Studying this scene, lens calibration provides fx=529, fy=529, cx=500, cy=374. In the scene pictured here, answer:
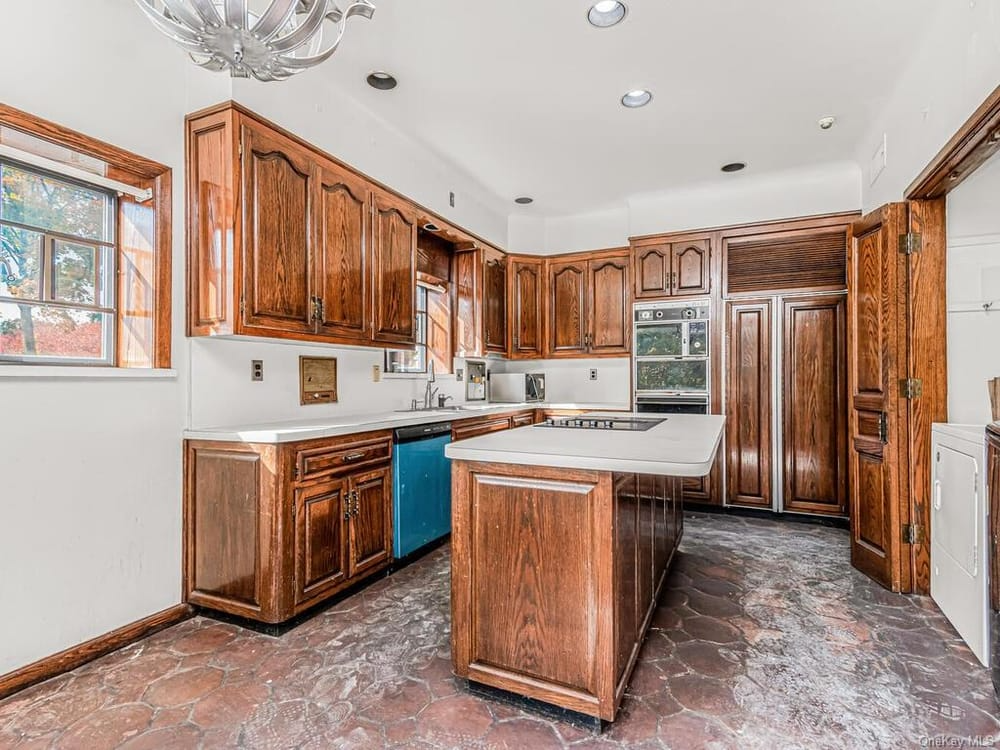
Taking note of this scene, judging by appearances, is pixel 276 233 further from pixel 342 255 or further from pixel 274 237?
pixel 342 255

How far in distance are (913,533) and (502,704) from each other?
2310 millimetres

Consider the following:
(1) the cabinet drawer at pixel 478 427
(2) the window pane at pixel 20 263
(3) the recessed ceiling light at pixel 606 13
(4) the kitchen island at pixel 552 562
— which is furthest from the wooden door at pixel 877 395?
(2) the window pane at pixel 20 263

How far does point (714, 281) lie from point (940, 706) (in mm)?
3261

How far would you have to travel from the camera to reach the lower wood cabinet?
2283 millimetres

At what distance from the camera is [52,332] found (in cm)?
212

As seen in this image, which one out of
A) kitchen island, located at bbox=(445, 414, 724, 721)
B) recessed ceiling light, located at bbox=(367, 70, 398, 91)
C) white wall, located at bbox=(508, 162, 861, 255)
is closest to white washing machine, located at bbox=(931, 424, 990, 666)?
kitchen island, located at bbox=(445, 414, 724, 721)

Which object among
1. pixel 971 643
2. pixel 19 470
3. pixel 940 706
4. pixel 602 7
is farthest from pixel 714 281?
pixel 19 470

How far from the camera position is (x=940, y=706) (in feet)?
5.81

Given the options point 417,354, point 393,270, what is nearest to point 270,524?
point 393,270

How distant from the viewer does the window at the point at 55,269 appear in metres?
1.99

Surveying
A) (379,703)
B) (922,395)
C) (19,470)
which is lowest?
(379,703)

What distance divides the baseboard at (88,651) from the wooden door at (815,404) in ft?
13.6

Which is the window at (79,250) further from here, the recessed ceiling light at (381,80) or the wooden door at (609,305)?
the wooden door at (609,305)

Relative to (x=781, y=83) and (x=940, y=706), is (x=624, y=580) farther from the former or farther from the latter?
(x=781, y=83)
